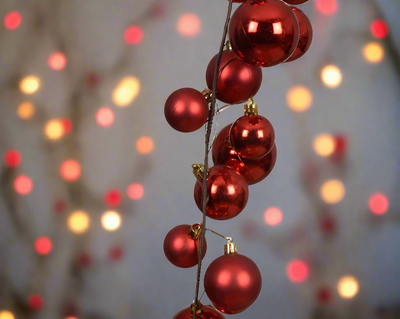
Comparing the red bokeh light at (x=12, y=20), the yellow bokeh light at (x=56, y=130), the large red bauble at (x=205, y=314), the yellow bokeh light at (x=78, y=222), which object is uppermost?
the red bokeh light at (x=12, y=20)

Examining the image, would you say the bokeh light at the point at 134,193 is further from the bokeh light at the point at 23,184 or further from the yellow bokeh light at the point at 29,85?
the yellow bokeh light at the point at 29,85

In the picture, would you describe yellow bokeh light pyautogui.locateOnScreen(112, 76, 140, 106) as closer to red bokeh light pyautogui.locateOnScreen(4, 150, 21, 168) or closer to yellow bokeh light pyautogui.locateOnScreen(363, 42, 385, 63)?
red bokeh light pyautogui.locateOnScreen(4, 150, 21, 168)

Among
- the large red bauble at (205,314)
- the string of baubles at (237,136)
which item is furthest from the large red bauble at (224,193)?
the large red bauble at (205,314)

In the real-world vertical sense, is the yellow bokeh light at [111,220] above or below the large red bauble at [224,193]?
below

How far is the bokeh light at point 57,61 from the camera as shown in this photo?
125 centimetres

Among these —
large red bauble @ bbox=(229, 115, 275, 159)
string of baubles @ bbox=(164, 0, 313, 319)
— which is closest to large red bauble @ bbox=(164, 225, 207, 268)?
string of baubles @ bbox=(164, 0, 313, 319)

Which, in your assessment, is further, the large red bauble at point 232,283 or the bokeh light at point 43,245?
the bokeh light at point 43,245

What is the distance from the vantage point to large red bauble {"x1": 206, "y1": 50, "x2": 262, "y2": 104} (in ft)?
1.63

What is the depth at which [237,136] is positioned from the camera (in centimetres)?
51

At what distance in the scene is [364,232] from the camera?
1.30 metres

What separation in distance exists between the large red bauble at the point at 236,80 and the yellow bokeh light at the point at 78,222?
869mm

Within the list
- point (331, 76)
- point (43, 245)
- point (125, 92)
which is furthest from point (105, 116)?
point (331, 76)

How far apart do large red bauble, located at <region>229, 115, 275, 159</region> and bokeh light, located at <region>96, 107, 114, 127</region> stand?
80cm

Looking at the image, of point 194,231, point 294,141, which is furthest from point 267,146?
point 294,141
